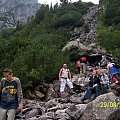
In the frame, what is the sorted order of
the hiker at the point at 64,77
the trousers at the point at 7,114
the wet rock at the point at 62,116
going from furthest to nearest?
the hiker at the point at 64,77 < the wet rock at the point at 62,116 < the trousers at the point at 7,114

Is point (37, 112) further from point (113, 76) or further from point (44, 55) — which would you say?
point (44, 55)

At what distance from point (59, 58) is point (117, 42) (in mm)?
17110

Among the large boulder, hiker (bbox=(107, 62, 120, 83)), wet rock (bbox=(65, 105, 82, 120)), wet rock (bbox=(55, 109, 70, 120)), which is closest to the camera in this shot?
the large boulder

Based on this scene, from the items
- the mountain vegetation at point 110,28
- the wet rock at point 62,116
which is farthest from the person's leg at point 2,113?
the mountain vegetation at point 110,28

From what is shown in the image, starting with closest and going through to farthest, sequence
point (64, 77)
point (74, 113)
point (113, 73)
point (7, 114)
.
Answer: point (7, 114) → point (74, 113) → point (113, 73) → point (64, 77)

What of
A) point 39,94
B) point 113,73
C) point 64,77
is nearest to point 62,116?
point 64,77

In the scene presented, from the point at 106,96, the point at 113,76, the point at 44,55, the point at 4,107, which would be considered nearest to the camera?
the point at 4,107

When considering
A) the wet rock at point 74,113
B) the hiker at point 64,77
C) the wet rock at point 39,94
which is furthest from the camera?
the wet rock at point 39,94

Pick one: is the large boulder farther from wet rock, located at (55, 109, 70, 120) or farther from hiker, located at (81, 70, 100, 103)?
hiker, located at (81, 70, 100, 103)

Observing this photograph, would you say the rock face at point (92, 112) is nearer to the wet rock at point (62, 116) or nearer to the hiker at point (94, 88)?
the wet rock at point (62, 116)

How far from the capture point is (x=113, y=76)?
16.3 metres

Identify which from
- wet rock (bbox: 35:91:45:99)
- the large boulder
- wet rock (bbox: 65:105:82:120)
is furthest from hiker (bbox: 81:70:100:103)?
wet rock (bbox: 35:91:45:99)

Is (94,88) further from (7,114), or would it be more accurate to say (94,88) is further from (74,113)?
(7,114)

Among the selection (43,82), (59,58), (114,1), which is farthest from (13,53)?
(114,1)
